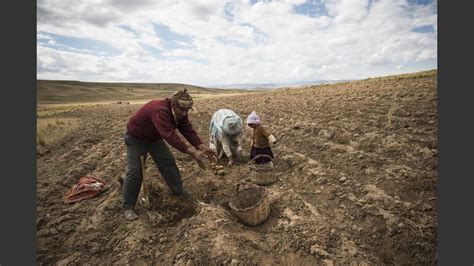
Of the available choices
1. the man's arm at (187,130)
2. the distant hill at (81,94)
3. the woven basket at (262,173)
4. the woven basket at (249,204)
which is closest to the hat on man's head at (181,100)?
the man's arm at (187,130)

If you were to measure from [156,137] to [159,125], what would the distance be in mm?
542

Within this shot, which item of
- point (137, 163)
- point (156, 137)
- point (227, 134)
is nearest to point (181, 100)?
point (156, 137)

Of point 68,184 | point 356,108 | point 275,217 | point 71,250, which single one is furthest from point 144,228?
point 356,108

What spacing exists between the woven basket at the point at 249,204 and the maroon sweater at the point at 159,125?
3.38 ft

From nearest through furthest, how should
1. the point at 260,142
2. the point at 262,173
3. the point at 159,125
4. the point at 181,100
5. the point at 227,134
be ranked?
the point at 159,125 → the point at 181,100 → the point at 262,173 → the point at 260,142 → the point at 227,134

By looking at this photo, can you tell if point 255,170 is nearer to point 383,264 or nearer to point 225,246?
point 225,246

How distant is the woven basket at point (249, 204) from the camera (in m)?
3.82

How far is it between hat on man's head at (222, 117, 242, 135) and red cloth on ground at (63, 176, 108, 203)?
2.55 meters

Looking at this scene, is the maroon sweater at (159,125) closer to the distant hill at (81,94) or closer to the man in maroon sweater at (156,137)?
the man in maroon sweater at (156,137)

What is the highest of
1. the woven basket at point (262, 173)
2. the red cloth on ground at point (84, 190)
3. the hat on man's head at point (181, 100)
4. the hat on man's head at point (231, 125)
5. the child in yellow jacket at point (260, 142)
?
the hat on man's head at point (181, 100)

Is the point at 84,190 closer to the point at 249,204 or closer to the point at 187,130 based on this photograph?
the point at 187,130

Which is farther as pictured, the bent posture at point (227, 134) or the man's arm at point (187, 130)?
the bent posture at point (227, 134)

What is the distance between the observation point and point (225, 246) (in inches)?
131

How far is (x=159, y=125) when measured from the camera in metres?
3.64
